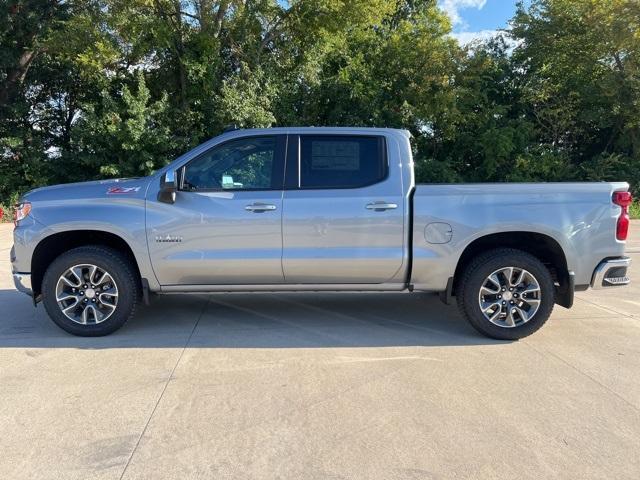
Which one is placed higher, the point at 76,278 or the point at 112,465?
the point at 76,278

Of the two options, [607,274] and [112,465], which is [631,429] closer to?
[607,274]

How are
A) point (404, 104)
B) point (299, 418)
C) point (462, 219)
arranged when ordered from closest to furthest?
point (299, 418) → point (462, 219) → point (404, 104)

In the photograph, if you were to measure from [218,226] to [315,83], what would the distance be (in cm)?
1579

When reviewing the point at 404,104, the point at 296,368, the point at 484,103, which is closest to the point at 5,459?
the point at 296,368

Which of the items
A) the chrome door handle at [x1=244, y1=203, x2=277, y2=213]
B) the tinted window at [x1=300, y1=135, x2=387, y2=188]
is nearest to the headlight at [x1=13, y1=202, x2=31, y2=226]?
the chrome door handle at [x1=244, y1=203, x2=277, y2=213]

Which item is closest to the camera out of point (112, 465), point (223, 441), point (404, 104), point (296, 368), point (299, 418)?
point (112, 465)

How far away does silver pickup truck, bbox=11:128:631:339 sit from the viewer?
4965 millimetres

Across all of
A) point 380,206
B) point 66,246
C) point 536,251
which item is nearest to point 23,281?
point 66,246

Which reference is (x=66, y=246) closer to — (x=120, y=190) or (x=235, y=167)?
(x=120, y=190)

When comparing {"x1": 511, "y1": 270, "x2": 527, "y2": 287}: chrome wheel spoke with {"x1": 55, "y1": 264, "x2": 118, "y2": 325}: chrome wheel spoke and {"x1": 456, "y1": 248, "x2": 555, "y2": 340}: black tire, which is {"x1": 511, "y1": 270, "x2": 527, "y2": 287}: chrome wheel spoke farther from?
{"x1": 55, "y1": 264, "x2": 118, "y2": 325}: chrome wheel spoke

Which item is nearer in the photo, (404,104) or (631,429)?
(631,429)

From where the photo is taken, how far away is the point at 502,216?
496 cm

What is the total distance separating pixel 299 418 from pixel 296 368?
88cm

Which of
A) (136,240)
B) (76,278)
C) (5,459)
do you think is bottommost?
(5,459)
